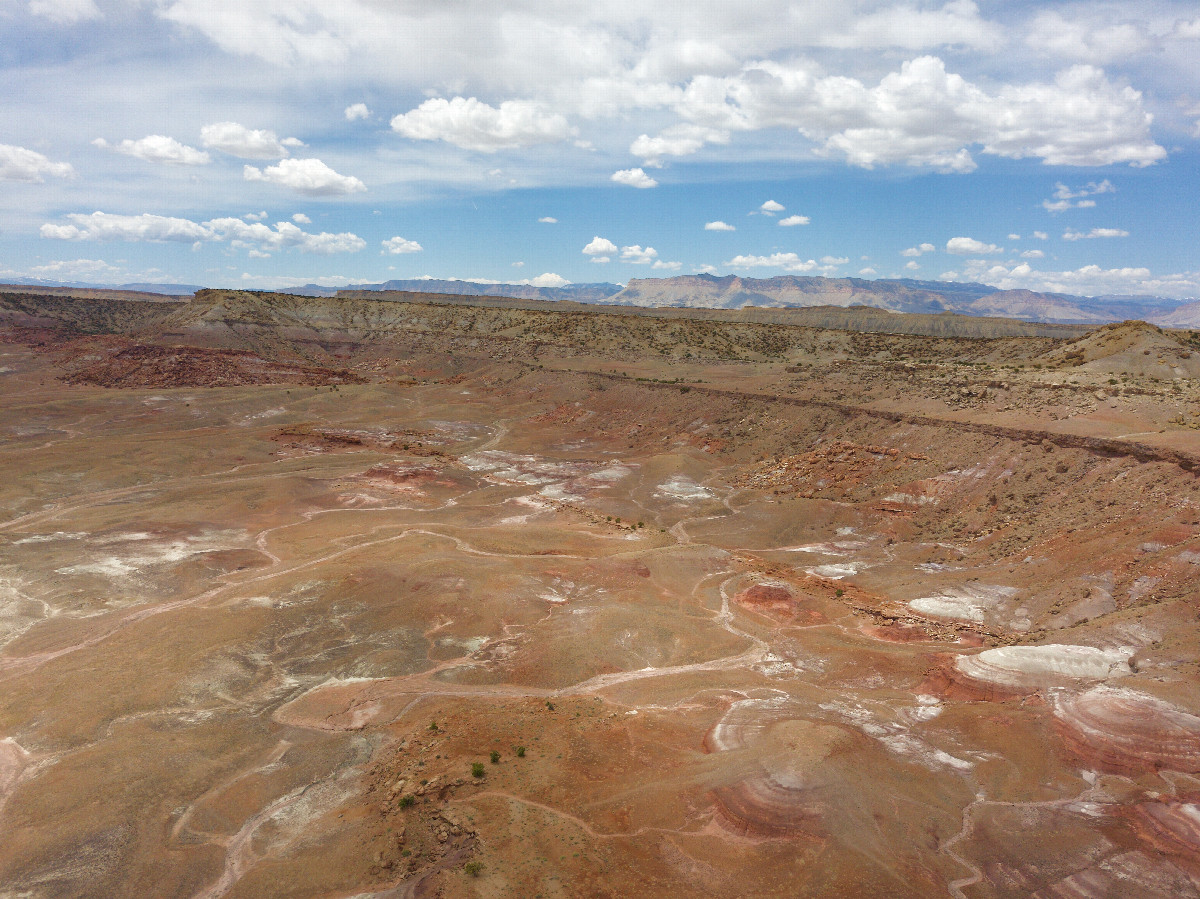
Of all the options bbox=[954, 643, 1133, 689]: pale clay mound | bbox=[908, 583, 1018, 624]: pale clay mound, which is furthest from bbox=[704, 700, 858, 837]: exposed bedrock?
bbox=[908, 583, 1018, 624]: pale clay mound

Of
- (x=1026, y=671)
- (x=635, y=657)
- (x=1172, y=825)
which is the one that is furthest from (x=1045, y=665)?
(x=635, y=657)

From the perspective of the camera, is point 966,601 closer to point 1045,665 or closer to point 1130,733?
point 1045,665

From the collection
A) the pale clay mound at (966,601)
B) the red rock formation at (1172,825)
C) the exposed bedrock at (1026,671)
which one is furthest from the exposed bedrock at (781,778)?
the pale clay mound at (966,601)

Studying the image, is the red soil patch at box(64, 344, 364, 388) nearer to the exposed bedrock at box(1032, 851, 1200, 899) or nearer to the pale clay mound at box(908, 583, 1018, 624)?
the pale clay mound at box(908, 583, 1018, 624)

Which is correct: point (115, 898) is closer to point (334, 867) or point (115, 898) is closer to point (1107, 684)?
point (334, 867)

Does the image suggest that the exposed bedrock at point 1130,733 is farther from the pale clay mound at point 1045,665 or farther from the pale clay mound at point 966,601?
the pale clay mound at point 966,601

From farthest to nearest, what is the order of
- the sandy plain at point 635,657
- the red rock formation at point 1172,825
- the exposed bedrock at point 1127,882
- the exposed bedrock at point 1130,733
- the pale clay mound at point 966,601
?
1. the pale clay mound at point 966,601
2. the exposed bedrock at point 1130,733
3. the sandy plain at point 635,657
4. the red rock formation at point 1172,825
5. the exposed bedrock at point 1127,882
